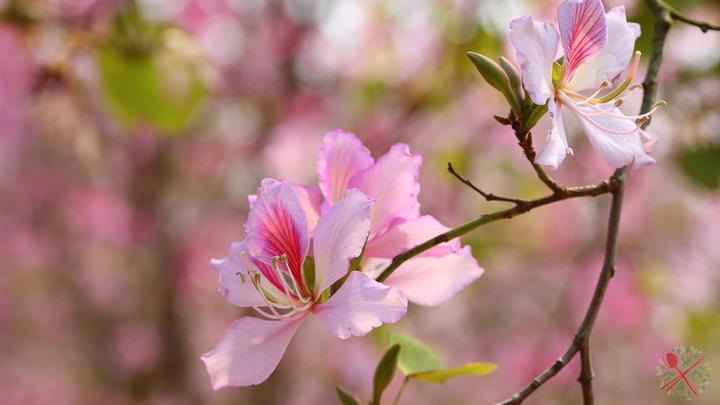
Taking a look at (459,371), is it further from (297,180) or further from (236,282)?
(297,180)

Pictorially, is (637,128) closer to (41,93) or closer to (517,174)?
(41,93)

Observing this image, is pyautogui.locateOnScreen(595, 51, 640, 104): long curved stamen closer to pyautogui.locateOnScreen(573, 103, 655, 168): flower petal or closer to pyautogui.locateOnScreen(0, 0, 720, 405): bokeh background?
pyautogui.locateOnScreen(573, 103, 655, 168): flower petal

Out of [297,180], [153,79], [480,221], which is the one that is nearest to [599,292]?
[480,221]

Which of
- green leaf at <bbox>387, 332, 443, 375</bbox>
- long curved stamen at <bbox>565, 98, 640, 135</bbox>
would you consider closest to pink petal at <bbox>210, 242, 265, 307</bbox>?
green leaf at <bbox>387, 332, 443, 375</bbox>

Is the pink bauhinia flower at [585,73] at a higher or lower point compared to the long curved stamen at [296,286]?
higher

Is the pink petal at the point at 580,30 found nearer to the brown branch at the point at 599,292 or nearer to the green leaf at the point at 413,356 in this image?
the brown branch at the point at 599,292

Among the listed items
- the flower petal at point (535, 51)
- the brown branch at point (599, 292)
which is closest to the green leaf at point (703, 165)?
the brown branch at point (599, 292)

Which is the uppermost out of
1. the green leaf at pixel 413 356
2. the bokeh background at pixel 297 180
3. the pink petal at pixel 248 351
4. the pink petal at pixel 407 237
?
the pink petal at pixel 407 237

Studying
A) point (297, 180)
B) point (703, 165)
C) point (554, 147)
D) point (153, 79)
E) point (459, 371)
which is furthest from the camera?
point (297, 180)
